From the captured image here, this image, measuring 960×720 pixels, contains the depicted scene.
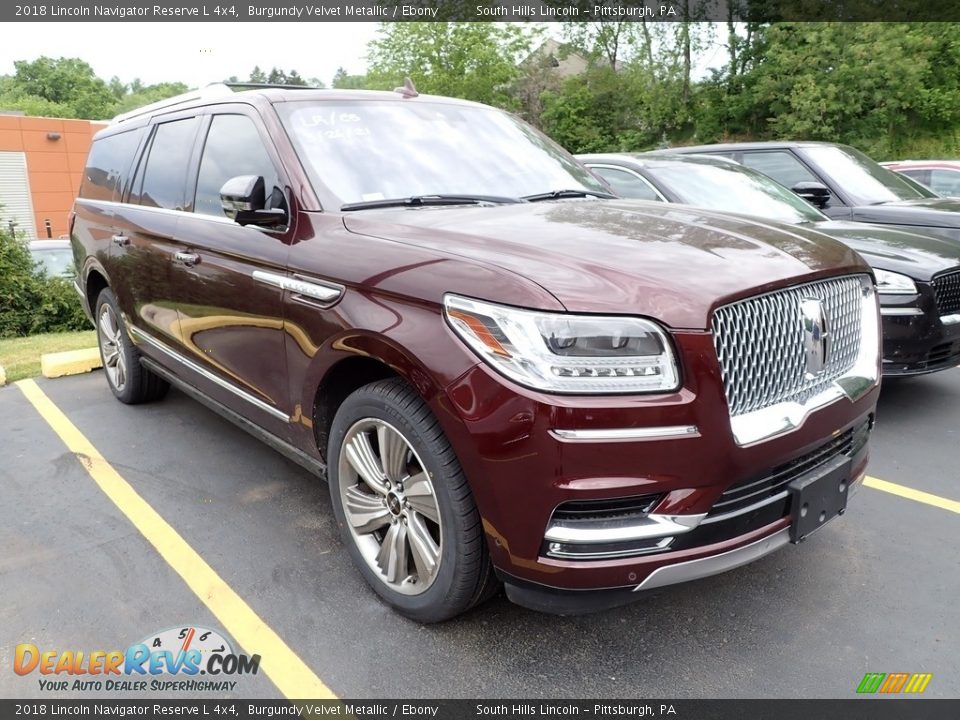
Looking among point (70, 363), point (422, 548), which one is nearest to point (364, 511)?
point (422, 548)

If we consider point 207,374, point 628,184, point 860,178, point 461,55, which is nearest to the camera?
point 207,374

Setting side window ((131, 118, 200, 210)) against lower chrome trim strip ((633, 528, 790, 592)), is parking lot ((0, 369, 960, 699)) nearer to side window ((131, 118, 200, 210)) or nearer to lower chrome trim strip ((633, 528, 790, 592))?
lower chrome trim strip ((633, 528, 790, 592))

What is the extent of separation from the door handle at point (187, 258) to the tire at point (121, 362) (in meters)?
1.38

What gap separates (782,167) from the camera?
24.1 feet

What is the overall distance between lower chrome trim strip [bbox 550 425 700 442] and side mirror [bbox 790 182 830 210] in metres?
5.27

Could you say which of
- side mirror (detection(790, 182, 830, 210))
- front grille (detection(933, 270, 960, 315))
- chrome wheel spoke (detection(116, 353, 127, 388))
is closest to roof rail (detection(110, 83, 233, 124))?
chrome wheel spoke (detection(116, 353, 127, 388))

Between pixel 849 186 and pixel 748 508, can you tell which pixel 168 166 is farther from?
pixel 849 186

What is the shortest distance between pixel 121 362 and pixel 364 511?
3308mm

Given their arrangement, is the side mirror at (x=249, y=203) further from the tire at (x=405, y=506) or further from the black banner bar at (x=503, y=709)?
Answer: the black banner bar at (x=503, y=709)

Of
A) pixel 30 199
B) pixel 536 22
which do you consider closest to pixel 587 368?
pixel 536 22

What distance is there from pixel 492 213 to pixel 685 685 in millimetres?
1838

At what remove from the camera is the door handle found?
365cm

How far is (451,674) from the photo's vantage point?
245 cm

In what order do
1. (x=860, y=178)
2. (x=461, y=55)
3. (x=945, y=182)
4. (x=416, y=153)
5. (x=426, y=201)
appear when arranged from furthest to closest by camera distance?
(x=461, y=55)
(x=945, y=182)
(x=860, y=178)
(x=416, y=153)
(x=426, y=201)
